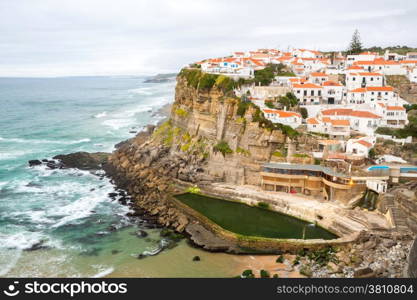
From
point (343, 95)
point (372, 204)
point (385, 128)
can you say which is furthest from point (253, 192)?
point (343, 95)

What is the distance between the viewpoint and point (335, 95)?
4891 centimetres

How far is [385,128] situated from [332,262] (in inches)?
782

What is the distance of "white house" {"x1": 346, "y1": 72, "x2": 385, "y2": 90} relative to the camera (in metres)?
49.7

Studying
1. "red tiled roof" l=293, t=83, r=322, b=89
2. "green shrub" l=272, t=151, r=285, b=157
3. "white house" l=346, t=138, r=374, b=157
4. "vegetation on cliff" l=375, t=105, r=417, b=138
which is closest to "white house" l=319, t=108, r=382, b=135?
"vegetation on cliff" l=375, t=105, r=417, b=138

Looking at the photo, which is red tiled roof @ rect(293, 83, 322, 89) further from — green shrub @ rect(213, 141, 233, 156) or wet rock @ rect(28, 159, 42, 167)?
wet rock @ rect(28, 159, 42, 167)

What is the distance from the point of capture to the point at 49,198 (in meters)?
39.8

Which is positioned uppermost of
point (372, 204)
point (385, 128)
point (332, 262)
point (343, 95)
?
point (343, 95)

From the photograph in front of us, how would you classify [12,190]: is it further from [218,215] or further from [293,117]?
[293,117]

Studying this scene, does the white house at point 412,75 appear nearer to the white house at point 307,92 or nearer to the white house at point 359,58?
the white house at point 359,58

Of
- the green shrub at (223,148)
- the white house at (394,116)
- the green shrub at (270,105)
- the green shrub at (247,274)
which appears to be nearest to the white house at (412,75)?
the white house at (394,116)

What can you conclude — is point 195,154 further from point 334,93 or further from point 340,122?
point 334,93

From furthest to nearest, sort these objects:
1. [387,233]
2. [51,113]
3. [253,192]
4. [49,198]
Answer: [51,113], [49,198], [253,192], [387,233]

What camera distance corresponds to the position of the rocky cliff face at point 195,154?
38781 mm

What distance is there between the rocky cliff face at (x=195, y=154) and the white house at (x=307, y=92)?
10300mm
